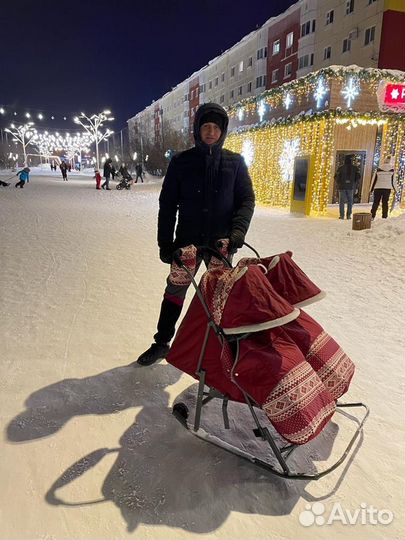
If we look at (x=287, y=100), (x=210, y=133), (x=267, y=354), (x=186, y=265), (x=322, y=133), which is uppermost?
(x=287, y=100)

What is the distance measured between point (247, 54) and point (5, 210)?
31.0m

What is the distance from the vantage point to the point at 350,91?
1084 centimetres

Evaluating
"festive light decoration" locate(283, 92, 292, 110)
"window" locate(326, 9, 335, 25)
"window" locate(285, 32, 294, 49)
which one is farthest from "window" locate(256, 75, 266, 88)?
"festive light decoration" locate(283, 92, 292, 110)

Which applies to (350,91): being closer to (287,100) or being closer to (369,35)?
(287,100)

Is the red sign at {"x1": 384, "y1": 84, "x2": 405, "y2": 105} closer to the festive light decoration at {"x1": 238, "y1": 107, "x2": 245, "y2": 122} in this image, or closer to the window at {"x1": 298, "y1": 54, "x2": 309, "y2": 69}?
the festive light decoration at {"x1": 238, "y1": 107, "x2": 245, "y2": 122}

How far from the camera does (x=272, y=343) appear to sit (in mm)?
1878

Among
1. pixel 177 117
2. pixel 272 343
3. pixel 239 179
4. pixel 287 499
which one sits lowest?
pixel 287 499

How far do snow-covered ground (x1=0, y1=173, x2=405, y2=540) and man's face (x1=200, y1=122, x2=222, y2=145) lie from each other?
5.85ft

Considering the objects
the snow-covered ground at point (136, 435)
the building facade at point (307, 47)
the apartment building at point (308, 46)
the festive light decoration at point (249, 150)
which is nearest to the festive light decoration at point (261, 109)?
the festive light decoration at point (249, 150)

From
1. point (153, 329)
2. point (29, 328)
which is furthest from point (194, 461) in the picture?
point (29, 328)

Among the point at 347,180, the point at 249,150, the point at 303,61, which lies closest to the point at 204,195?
the point at 347,180

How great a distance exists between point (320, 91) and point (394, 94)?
7.30ft

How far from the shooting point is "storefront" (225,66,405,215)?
10906 mm

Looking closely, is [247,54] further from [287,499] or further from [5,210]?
[287,499]
